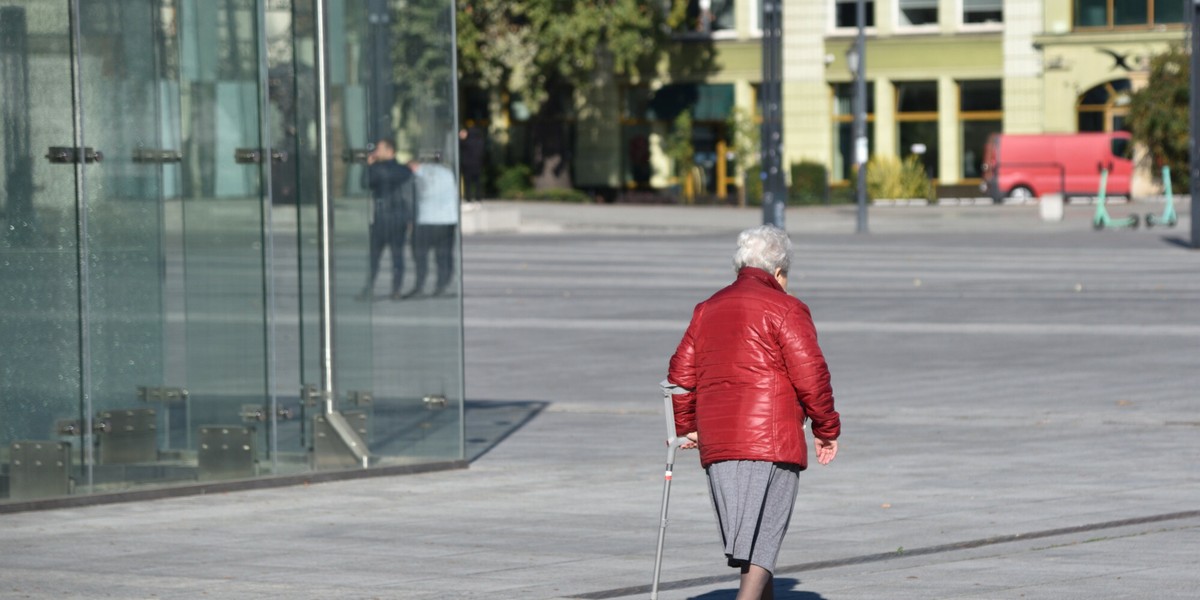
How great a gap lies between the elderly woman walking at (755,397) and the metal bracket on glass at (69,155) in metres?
4.90

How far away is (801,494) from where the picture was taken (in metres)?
10.6

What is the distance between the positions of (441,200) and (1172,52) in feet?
129

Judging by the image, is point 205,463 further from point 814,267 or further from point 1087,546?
point 814,267

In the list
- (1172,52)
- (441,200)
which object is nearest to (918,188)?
(1172,52)

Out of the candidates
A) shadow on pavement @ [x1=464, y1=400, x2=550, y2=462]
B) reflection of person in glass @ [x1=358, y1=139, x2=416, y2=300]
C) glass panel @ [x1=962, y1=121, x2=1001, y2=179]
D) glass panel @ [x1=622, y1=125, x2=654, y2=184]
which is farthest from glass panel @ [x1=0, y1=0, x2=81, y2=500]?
glass panel @ [x1=622, y1=125, x2=654, y2=184]

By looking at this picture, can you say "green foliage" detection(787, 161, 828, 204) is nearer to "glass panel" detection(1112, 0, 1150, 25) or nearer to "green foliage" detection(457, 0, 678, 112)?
"green foliage" detection(457, 0, 678, 112)

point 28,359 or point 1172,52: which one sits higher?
point 1172,52

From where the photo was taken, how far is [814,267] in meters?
29.1

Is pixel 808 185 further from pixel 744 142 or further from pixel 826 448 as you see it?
pixel 826 448

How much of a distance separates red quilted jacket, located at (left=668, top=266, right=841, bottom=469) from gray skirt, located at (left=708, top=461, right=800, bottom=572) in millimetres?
45

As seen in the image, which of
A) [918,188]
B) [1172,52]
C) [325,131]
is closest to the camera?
[325,131]

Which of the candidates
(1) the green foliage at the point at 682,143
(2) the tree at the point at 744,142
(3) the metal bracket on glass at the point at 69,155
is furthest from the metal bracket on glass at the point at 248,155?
(1) the green foliage at the point at 682,143

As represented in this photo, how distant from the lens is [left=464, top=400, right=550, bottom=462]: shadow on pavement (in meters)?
12.7

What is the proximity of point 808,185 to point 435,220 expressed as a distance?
41.2m
